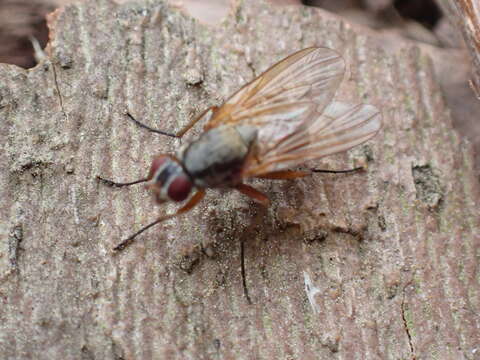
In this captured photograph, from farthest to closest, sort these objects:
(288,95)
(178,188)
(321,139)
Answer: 1. (288,95)
2. (321,139)
3. (178,188)

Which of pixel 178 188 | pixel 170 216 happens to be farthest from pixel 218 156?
pixel 170 216

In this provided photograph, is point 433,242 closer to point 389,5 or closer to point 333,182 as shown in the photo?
point 333,182

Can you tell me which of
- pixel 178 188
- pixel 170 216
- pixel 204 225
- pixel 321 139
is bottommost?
pixel 204 225

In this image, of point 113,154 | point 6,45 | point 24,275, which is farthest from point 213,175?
point 6,45

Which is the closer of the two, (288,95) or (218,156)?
(218,156)

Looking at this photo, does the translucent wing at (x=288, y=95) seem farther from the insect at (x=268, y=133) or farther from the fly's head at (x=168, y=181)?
the fly's head at (x=168, y=181)

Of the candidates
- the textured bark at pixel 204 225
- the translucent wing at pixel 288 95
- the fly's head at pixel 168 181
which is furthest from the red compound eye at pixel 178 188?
the translucent wing at pixel 288 95

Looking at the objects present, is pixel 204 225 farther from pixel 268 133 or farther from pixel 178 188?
pixel 268 133
